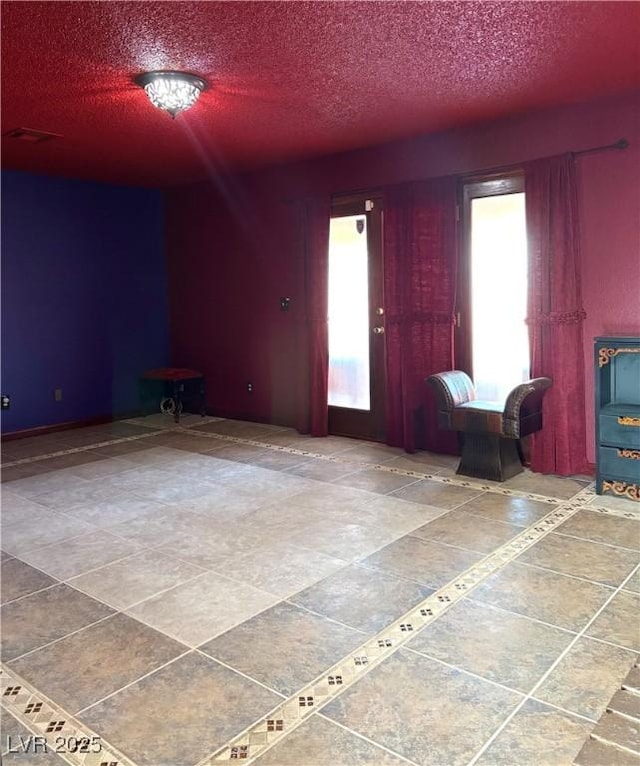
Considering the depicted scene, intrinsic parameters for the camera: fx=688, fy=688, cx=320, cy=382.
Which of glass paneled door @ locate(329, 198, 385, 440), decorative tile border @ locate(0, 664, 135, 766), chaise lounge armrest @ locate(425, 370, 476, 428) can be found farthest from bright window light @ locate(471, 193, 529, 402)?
decorative tile border @ locate(0, 664, 135, 766)

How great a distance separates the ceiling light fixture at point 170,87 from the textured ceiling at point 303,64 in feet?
0.28

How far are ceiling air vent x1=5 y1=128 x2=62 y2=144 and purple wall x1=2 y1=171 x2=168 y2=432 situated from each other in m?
1.37

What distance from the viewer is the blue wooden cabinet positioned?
403 centimetres

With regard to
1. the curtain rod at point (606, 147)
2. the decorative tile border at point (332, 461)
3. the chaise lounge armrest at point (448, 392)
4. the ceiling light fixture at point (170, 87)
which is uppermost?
the ceiling light fixture at point (170, 87)

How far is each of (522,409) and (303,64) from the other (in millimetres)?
2416


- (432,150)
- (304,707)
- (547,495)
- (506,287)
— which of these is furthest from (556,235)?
(304,707)

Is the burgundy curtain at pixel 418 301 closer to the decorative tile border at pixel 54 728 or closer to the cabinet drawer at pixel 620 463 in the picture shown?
the cabinet drawer at pixel 620 463

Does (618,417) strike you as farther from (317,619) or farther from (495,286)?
(317,619)

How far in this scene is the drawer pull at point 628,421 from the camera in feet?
13.0

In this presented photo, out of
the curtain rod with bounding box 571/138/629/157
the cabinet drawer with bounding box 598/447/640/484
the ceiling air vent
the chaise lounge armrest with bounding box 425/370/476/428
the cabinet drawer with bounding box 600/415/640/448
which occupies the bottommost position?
the cabinet drawer with bounding box 598/447/640/484

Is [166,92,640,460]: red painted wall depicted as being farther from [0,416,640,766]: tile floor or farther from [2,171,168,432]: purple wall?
[0,416,640,766]: tile floor

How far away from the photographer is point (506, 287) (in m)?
4.97

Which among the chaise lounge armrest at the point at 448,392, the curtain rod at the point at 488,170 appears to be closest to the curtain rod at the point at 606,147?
the curtain rod at the point at 488,170

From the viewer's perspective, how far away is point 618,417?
4047 mm
